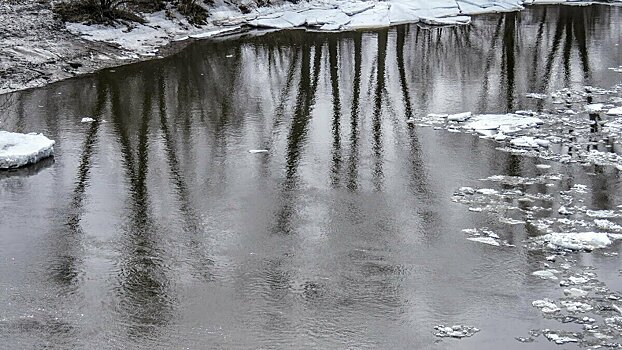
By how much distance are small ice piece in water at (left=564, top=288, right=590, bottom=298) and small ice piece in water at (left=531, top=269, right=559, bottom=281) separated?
297mm

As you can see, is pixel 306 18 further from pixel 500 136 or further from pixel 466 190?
pixel 466 190

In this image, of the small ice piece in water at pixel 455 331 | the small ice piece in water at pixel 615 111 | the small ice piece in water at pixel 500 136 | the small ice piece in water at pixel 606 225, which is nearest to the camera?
the small ice piece in water at pixel 455 331

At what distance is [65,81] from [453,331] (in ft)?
44.8

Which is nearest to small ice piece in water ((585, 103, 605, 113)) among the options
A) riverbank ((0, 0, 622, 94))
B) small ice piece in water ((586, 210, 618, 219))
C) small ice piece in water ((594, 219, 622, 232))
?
small ice piece in water ((586, 210, 618, 219))

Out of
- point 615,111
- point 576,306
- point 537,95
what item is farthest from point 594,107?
point 576,306

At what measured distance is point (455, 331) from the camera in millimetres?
8438

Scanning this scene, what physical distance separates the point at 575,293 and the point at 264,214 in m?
4.34

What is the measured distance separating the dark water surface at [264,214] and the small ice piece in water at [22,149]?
0.23 meters

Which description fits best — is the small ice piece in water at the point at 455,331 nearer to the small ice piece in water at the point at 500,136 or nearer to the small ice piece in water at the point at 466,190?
the small ice piece in water at the point at 466,190

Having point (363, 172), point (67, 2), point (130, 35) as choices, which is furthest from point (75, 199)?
point (67, 2)

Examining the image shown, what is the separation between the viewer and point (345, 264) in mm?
10023

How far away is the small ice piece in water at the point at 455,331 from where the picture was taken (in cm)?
837

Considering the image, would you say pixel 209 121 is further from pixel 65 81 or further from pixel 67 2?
pixel 67 2

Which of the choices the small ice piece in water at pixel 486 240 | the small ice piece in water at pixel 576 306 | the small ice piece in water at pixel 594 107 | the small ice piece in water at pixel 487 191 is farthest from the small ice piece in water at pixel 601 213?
the small ice piece in water at pixel 594 107
